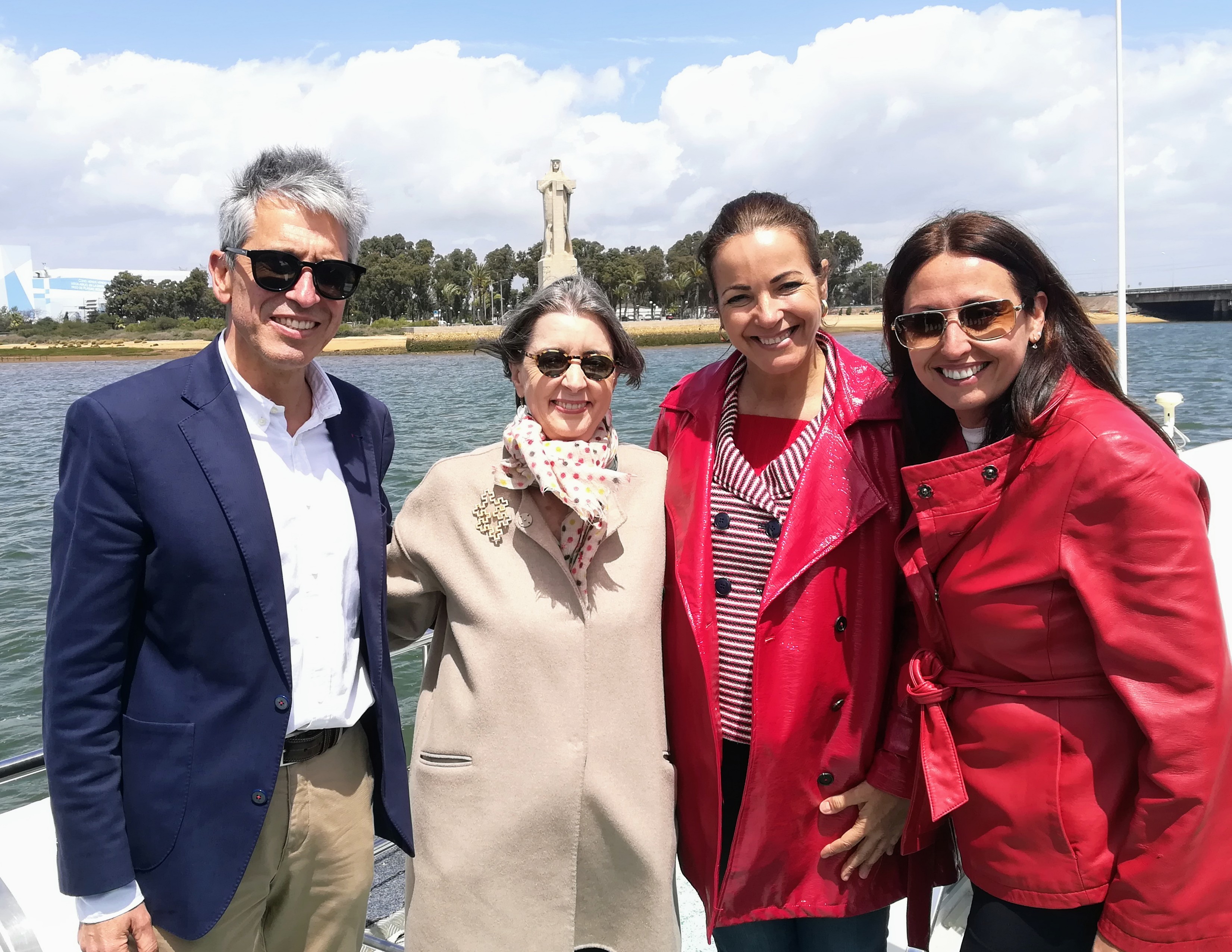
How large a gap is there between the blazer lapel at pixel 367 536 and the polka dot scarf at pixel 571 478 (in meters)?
0.31

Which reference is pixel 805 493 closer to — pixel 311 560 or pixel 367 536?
pixel 367 536

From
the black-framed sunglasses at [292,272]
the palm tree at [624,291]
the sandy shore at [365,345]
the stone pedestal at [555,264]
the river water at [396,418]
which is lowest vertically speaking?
the river water at [396,418]

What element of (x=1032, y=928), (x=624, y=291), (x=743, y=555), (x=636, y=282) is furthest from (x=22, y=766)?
(x=636, y=282)

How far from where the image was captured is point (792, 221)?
216 cm

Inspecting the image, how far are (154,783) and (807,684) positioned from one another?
1.40m

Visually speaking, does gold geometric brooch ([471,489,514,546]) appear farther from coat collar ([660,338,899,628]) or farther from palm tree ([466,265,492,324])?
palm tree ([466,265,492,324])

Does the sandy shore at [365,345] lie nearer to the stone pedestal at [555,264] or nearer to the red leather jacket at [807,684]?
the stone pedestal at [555,264]

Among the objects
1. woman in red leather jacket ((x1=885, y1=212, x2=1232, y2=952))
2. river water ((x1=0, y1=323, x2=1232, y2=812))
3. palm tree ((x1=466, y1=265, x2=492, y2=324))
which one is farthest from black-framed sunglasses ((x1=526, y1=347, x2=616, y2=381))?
palm tree ((x1=466, y1=265, x2=492, y2=324))

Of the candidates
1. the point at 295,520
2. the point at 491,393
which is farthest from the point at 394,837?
the point at 491,393

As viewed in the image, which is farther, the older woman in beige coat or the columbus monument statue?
the columbus monument statue

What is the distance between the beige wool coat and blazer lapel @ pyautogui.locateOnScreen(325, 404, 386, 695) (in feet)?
0.28

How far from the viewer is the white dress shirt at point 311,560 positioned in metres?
1.99

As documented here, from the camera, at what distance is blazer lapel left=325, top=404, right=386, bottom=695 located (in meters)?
2.08

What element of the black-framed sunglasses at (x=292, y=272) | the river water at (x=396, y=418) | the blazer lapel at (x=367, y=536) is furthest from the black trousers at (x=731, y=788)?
the river water at (x=396, y=418)
